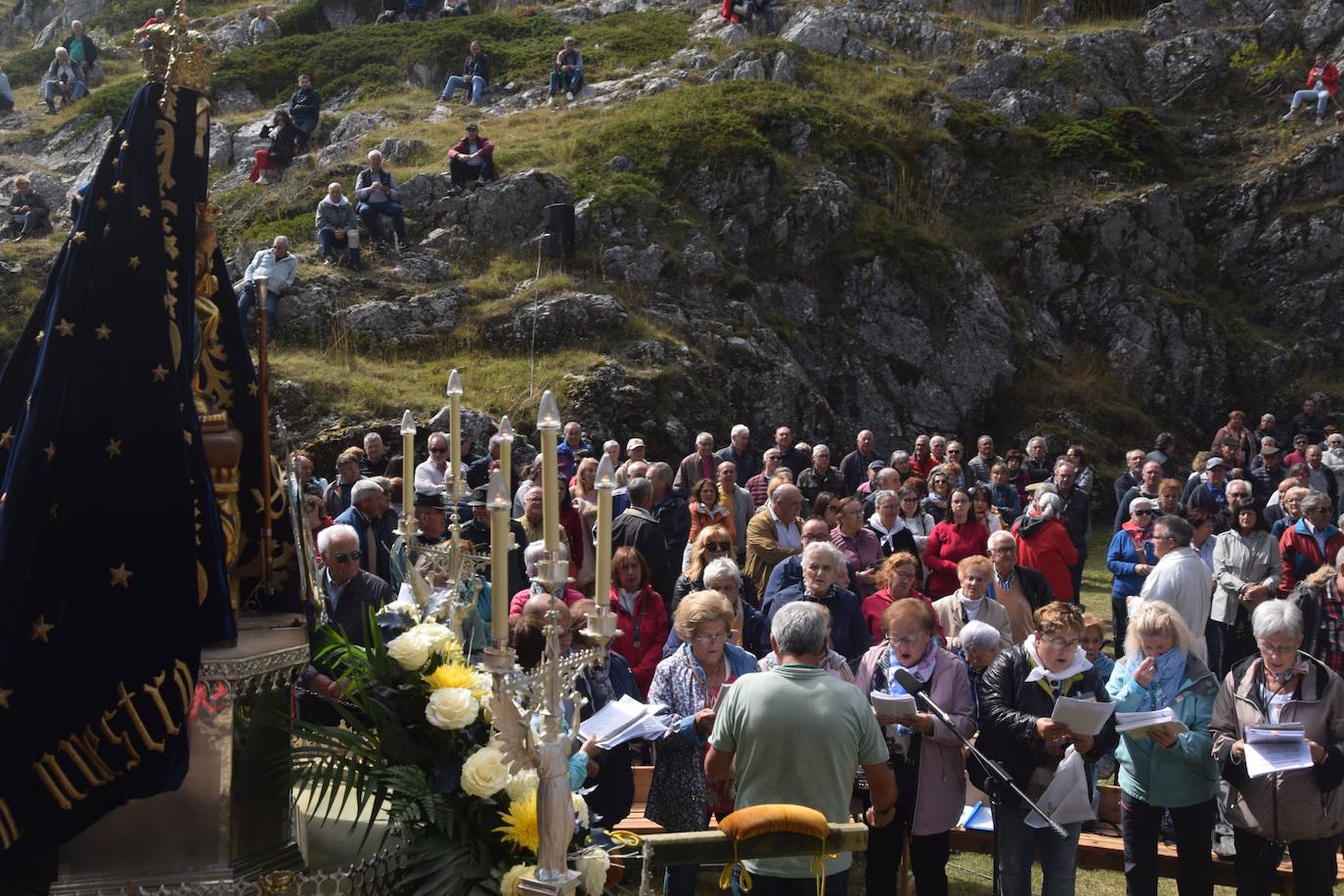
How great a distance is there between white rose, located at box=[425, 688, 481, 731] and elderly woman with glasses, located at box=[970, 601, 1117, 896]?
315cm

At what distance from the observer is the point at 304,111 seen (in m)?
26.2

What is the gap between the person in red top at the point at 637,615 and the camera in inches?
296

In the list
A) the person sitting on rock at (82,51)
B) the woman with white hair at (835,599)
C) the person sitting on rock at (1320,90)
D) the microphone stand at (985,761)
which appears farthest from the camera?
the person sitting on rock at (82,51)

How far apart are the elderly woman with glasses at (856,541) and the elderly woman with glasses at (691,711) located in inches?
148

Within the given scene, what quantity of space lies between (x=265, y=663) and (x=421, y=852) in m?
0.71

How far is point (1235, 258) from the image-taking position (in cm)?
2680

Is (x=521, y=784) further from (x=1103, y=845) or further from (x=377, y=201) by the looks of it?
(x=377, y=201)

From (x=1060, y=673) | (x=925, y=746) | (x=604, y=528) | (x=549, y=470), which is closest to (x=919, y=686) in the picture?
(x=925, y=746)

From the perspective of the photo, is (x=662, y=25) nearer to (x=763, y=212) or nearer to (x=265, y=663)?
(x=763, y=212)

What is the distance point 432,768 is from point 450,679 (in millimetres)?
268

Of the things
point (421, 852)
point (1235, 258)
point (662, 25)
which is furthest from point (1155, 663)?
point (662, 25)

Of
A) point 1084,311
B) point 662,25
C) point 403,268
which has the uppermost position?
point 662,25

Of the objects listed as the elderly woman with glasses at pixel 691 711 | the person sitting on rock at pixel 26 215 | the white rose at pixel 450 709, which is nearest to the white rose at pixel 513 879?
the white rose at pixel 450 709

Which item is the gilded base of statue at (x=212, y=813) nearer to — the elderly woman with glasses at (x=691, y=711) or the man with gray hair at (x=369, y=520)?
the elderly woman with glasses at (x=691, y=711)
